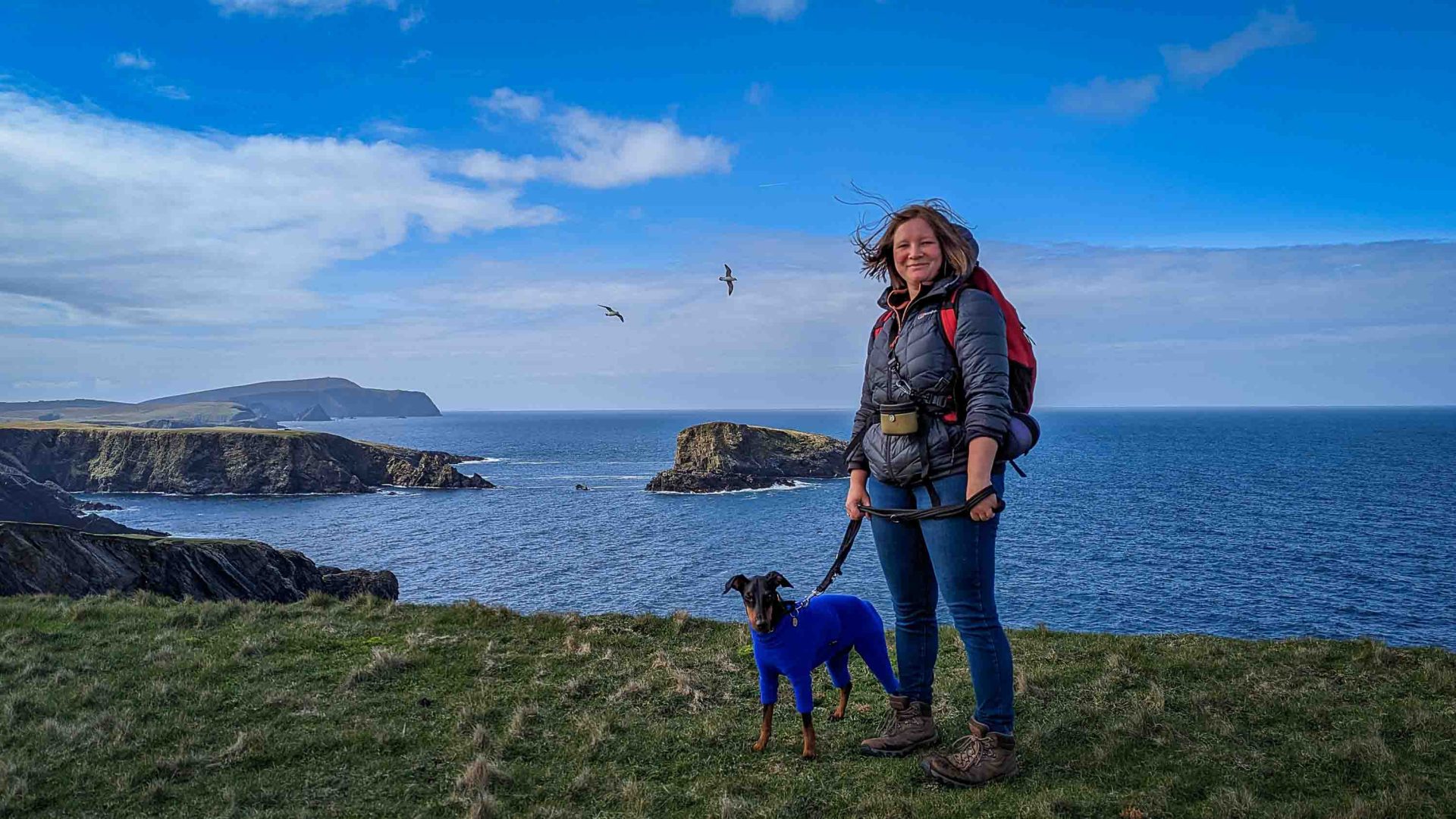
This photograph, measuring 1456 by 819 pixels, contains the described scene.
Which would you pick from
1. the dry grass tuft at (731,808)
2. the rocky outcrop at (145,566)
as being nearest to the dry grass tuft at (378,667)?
the dry grass tuft at (731,808)

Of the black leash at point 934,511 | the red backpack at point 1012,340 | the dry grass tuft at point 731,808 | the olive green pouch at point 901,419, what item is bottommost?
the dry grass tuft at point 731,808

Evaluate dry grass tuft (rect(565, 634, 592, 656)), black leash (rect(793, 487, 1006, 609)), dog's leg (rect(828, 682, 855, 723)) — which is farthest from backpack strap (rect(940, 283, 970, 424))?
dry grass tuft (rect(565, 634, 592, 656))

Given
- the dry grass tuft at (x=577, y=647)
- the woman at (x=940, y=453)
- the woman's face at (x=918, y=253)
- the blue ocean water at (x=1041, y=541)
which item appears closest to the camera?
the woman at (x=940, y=453)

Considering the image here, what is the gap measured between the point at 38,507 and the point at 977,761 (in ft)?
282

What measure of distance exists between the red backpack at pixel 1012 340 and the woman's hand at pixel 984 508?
0.50m

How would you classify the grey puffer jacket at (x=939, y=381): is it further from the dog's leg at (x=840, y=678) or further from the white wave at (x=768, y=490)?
the white wave at (x=768, y=490)

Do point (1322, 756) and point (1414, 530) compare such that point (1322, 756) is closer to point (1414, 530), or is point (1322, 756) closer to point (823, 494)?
point (1414, 530)

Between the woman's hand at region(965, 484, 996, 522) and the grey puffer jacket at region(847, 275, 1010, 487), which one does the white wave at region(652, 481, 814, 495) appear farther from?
the woman's hand at region(965, 484, 996, 522)

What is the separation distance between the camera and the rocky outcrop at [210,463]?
9219 centimetres

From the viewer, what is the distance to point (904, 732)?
5000 mm

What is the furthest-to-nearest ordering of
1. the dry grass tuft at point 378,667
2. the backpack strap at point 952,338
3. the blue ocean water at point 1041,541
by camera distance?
the blue ocean water at point 1041,541 < the dry grass tuft at point 378,667 < the backpack strap at point 952,338

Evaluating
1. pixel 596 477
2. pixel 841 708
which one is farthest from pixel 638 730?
pixel 596 477

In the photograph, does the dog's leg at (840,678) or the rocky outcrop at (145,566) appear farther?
the rocky outcrop at (145,566)

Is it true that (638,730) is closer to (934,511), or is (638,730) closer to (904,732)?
(904,732)
